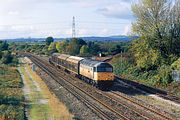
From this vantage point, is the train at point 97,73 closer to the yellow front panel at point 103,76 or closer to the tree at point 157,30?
the yellow front panel at point 103,76

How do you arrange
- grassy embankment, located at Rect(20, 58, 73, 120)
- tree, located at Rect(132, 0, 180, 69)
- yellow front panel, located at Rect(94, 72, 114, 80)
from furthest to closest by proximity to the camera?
tree, located at Rect(132, 0, 180, 69), yellow front panel, located at Rect(94, 72, 114, 80), grassy embankment, located at Rect(20, 58, 73, 120)

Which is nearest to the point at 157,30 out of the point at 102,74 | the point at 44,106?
the point at 102,74

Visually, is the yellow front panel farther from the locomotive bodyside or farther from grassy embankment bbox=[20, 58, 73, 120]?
grassy embankment bbox=[20, 58, 73, 120]

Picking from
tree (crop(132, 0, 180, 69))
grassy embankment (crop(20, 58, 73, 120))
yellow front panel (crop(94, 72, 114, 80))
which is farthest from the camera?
tree (crop(132, 0, 180, 69))

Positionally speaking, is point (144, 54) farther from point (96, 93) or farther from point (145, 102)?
point (145, 102)

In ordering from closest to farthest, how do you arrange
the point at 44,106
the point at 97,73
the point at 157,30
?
the point at 44,106 < the point at 97,73 < the point at 157,30

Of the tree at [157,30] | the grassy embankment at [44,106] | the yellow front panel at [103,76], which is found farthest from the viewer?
the tree at [157,30]

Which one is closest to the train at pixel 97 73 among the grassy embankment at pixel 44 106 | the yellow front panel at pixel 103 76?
the yellow front panel at pixel 103 76

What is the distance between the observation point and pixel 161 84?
143ft

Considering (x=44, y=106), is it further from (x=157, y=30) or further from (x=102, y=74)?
(x=157, y=30)

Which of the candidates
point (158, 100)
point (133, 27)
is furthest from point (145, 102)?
point (133, 27)

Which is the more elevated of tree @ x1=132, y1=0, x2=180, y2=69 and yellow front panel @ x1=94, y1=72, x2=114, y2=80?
tree @ x1=132, y1=0, x2=180, y2=69

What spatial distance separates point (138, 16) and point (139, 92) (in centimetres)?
1581

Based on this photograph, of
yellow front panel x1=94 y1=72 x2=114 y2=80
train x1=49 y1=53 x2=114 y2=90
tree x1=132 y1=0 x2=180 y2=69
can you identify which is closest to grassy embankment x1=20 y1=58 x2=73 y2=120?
train x1=49 y1=53 x2=114 y2=90
